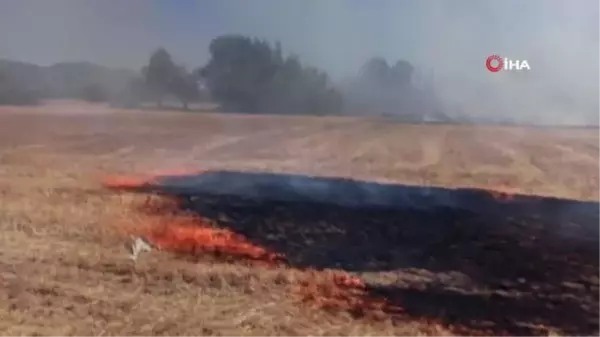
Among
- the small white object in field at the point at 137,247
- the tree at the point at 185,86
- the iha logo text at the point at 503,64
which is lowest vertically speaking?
the small white object in field at the point at 137,247

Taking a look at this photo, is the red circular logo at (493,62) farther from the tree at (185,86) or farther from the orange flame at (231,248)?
the tree at (185,86)

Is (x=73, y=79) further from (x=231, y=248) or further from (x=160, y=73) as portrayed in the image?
(x=231, y=248)

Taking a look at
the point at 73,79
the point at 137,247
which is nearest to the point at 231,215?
the point at 137,247

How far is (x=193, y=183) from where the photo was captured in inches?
67.5

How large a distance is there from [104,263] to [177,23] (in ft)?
1.75

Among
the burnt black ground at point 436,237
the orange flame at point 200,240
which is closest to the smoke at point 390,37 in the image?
the burnt black ground at point 436,237

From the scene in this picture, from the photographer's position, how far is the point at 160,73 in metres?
1.69

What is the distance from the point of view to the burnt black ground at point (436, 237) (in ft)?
5.20

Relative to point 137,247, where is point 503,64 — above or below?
above

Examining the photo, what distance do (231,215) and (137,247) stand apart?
0.21 metres

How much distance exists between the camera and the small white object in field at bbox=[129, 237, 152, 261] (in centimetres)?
169

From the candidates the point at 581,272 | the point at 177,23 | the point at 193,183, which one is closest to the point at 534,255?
the point at 581,272

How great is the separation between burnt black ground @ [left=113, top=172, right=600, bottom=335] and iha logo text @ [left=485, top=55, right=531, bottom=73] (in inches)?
10.3

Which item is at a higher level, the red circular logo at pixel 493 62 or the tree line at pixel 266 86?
the red circular logo at pixel 493 62
